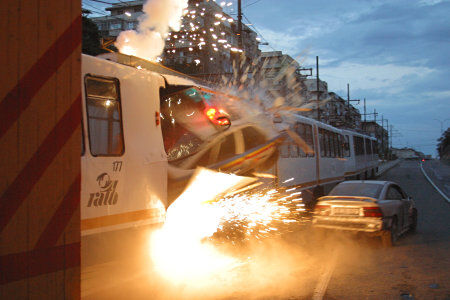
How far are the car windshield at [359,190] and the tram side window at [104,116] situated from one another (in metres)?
6.04

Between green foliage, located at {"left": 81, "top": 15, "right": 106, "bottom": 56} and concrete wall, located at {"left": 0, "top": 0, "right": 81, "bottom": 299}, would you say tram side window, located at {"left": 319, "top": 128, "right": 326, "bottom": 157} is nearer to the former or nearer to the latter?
concrete wall, located at {"left": 0, "top": 0, "right": 81, "bottom": 299}

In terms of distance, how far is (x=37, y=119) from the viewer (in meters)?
2.19

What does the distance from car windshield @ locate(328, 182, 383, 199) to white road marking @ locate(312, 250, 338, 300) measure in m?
2.02

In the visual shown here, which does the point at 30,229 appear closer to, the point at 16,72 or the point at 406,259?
the point at 16,72

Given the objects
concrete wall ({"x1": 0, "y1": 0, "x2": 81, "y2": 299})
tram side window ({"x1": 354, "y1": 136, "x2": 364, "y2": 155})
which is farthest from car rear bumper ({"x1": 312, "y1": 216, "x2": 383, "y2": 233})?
tram side window ({"x1": 354, "y1": 136, "x2": 364, "y2": 155})

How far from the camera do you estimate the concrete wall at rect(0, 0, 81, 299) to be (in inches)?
82.3

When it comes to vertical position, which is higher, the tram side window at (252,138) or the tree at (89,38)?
the tree at (89,38)

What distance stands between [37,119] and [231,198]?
5.32 m

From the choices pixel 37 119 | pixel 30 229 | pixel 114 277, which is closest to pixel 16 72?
pixel 37 119

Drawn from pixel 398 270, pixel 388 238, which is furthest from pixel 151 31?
pixel 398 270

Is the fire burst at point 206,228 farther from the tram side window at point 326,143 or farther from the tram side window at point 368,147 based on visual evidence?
the tram side window at point 368,147

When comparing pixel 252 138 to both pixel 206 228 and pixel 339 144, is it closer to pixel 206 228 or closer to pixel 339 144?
pixel 206 228

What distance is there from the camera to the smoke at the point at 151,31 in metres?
11.7

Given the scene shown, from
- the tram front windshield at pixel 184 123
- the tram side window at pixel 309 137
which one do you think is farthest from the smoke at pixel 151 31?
the tram side window at pixel 309 137
